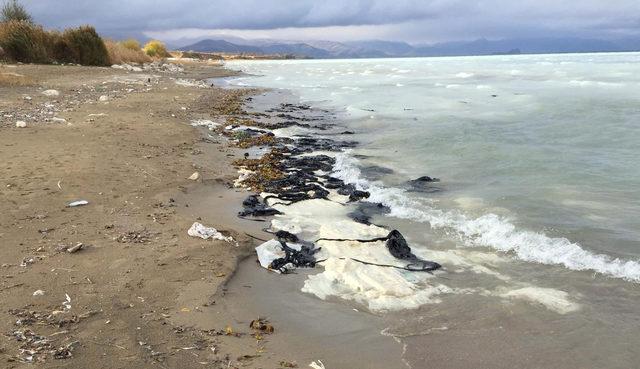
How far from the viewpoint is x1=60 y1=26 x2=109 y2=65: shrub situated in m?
30.5

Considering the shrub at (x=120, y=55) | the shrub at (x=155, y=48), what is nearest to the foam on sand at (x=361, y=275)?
the shrub at (x=120, y=55)

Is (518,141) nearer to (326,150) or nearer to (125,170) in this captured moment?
(326,150)

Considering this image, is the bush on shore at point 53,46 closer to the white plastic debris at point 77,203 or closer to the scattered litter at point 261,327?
the white plastic debris at point 77,203

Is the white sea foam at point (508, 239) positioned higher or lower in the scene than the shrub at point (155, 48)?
lower

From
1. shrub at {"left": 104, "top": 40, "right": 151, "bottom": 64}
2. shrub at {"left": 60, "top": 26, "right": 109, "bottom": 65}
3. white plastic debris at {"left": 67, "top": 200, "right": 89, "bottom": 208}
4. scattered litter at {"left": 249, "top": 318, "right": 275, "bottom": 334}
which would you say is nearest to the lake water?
scattered litter at {"left": 249, "top": 318, "right": 275, "bottom": 334}

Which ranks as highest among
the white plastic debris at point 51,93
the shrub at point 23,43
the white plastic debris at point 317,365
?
the shrub at point 23,43

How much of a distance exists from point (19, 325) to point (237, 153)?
815 cm

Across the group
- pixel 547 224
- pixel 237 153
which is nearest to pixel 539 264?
pixel 547 224

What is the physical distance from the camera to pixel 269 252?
5480mm

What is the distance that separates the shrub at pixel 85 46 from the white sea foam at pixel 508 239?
28.0 meters

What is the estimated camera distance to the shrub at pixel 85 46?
30453 millimetres

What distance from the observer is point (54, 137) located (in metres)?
9.89

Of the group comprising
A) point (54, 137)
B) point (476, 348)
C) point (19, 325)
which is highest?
point (54, 137)

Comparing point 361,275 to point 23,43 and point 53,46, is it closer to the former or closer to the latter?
point 23,43
